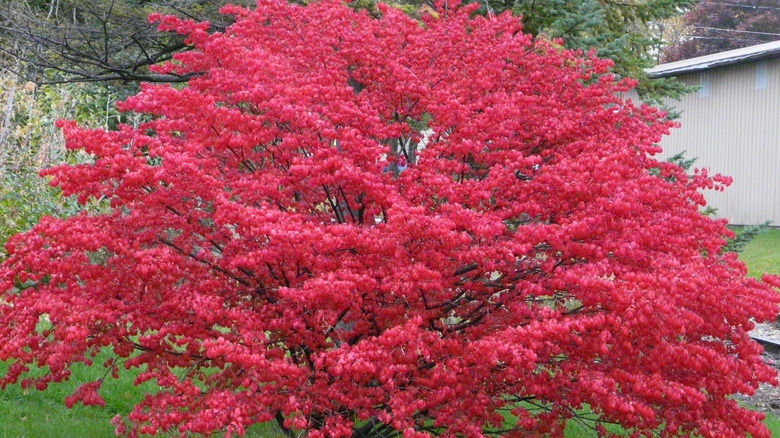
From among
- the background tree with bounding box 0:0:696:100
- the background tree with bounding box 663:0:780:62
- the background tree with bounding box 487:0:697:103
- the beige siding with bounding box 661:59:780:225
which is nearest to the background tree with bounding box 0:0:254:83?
the background tree with bounding box 0:0:696:100

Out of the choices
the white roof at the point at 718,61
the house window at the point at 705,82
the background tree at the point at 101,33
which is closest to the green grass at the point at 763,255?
the house window at the point at 705,82

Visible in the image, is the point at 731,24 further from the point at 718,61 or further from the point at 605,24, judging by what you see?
the point at 605,24

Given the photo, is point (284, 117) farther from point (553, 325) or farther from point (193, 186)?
point (553, 325)

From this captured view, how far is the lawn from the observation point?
595 centimetres

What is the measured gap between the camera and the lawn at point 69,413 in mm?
5945

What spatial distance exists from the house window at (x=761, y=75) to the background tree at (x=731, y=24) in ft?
49.1

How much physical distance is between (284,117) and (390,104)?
4.30ft

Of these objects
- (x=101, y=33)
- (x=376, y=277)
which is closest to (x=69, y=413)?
(x=376, y=277)

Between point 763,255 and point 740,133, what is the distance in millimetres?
5603

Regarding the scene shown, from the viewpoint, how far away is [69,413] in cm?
643

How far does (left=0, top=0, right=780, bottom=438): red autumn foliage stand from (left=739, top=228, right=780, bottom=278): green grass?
10372 millimetres

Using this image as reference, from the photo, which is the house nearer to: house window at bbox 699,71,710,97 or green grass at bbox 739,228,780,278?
house window at bbox 699,71,710,97

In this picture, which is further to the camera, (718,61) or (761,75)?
(761,75)

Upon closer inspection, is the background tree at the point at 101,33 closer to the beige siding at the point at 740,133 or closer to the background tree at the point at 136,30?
the background tree at the point at 136,30
